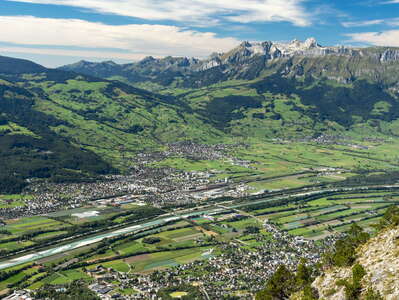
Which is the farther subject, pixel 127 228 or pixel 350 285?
pixel 127 228

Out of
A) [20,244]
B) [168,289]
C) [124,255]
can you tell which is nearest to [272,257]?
[168,289]

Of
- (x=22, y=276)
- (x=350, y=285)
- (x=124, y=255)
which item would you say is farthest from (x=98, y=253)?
(x=350, y=285)

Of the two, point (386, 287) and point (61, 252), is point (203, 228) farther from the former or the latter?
point (386, 287)

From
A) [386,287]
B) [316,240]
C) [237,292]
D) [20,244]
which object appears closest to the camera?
[386,287]

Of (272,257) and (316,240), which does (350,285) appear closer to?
(272,257)

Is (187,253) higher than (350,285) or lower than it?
lower

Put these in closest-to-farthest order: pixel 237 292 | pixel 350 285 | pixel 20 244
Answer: pixel 350 285, pixel 237 292, pixel 20 244
